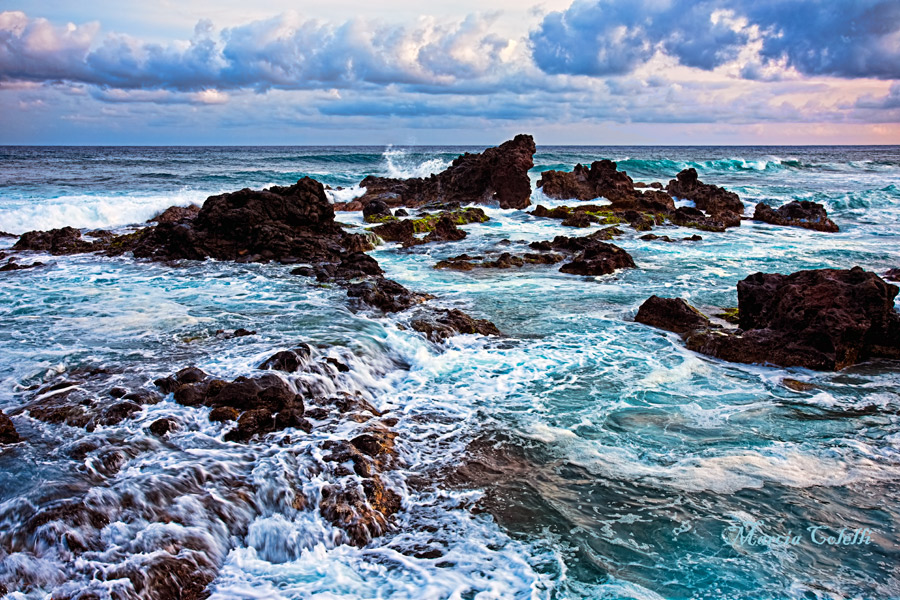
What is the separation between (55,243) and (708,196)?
29442mm

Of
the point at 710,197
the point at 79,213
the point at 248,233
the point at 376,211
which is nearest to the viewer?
the point at 248,233

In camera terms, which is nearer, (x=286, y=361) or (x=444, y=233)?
(x=286, y=361)

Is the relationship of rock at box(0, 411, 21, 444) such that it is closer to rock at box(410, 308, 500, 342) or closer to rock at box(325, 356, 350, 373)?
rock at box(325, 356, 350, 373)

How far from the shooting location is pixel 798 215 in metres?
28.3

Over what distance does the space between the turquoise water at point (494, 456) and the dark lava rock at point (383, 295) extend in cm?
64

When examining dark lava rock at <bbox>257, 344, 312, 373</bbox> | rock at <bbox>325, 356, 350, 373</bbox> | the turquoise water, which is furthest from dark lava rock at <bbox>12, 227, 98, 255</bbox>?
rock at <bbox>325, 356, 350, 373</bbox>

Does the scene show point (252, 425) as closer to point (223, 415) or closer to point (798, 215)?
point (223, 415)

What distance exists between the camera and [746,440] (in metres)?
7.07

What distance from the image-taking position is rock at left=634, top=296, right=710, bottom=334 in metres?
11.2

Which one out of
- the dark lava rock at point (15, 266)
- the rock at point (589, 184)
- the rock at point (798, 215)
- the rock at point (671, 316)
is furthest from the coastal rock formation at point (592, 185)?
the dark lava rock at point (15, 266)

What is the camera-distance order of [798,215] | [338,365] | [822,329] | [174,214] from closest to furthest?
1. [338,365]
2. [822,329]
3. [174,214]
4. [798,215]

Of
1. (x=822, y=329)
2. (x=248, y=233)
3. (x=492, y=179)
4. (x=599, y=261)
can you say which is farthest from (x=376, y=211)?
(x=822, y=329)

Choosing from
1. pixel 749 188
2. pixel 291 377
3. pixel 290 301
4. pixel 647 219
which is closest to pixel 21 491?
pixel 291 377

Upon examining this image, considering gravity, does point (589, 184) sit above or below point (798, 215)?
above
